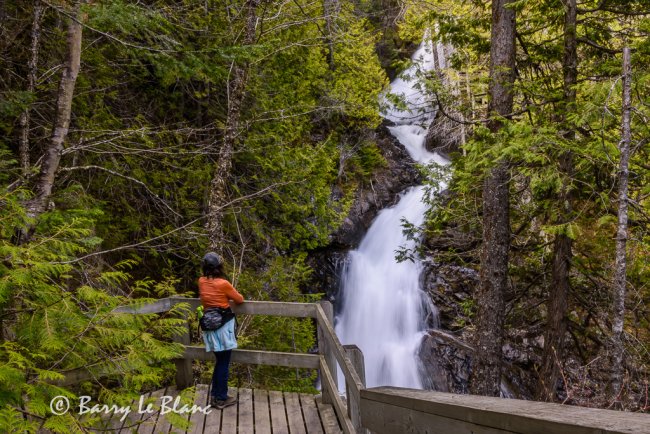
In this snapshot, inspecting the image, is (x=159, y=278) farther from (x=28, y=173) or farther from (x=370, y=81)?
(x=370, y=81)

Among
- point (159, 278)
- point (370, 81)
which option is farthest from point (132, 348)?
point (370, 81)

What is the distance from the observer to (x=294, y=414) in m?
4.90

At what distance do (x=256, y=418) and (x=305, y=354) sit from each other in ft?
2.72

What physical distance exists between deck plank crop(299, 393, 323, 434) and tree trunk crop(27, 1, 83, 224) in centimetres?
352

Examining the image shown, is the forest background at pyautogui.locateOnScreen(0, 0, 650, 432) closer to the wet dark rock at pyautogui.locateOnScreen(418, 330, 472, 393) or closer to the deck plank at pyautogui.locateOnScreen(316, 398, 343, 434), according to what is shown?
the deck plank at pyautogui.locateOnScreen(316, 398, 343, 434)

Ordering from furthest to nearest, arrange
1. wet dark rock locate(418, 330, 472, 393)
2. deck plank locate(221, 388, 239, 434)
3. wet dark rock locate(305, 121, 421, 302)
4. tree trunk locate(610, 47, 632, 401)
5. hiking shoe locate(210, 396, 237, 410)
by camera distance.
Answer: wet dark rock locate(305, 121, 421, 302) → wet dark rock locate(418, 330, 472, 393) → tree trunk locate(610, 47, 632, 401) → hiking shoe locate(210, 396, 237, 410) → deck plank locate(221, 388, 239, 434)

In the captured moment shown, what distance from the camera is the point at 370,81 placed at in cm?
1745

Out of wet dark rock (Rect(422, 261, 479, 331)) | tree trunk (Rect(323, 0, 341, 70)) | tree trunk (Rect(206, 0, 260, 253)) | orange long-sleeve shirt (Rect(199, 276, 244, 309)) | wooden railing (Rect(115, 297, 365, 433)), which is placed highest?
tree trunk (Rect(323, 0, 341, 70))

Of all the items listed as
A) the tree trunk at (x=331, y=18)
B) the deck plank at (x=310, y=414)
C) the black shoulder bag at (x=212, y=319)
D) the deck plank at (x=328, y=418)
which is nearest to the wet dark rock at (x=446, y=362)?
the deck plank at (x=310, y=414)

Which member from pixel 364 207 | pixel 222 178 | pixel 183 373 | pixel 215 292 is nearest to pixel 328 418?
pixel 215 292

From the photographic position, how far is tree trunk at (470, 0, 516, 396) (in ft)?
24.1

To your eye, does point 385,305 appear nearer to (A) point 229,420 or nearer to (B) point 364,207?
(B) point 364,207

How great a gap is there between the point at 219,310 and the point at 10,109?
3.15 metres

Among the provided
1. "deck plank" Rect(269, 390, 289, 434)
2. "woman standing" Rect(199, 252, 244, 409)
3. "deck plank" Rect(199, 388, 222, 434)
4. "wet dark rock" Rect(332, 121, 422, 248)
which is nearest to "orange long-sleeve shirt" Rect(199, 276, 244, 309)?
"woman standing" Rect(199, 252, 244, 409)
